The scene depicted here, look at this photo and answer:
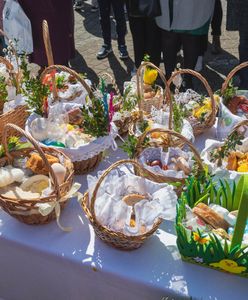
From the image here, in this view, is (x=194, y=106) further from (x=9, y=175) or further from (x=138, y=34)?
(x=138, y=34)

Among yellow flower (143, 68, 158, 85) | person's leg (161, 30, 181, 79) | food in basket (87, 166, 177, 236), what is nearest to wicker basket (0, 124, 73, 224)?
food in basket (87, 166, 177, 236)

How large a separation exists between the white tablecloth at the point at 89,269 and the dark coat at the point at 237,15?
1873 mm

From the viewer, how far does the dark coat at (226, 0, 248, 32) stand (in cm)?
274

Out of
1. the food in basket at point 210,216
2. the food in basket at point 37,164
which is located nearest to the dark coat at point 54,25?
the food in basket at point 37,164

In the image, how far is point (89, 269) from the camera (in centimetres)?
130

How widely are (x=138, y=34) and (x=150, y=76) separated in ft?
4.20

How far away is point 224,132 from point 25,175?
852mm

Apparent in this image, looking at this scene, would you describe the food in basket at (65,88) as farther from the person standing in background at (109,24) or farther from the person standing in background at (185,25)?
the person standing in background at (109,24)

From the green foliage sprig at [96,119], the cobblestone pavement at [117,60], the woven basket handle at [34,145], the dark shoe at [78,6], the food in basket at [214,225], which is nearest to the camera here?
the food in basket at [214,225]

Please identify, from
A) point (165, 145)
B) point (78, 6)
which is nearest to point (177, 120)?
point (165, 145)

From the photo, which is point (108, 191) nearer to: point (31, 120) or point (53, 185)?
point (53, 185)

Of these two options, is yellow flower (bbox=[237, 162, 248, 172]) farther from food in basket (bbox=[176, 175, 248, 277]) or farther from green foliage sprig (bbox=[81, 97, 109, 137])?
green foliage sprig (bbox=[81, 97, 109, 137])

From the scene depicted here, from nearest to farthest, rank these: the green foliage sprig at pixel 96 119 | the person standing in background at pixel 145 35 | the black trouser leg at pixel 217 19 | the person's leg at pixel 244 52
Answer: the green foliage sprig at pixel 96 119
the person's leg at pixel 244 52
the person standing in background at pixel 145 35
the black trouser leg at pixel 217 19

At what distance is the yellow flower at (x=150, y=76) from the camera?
2021 mm
